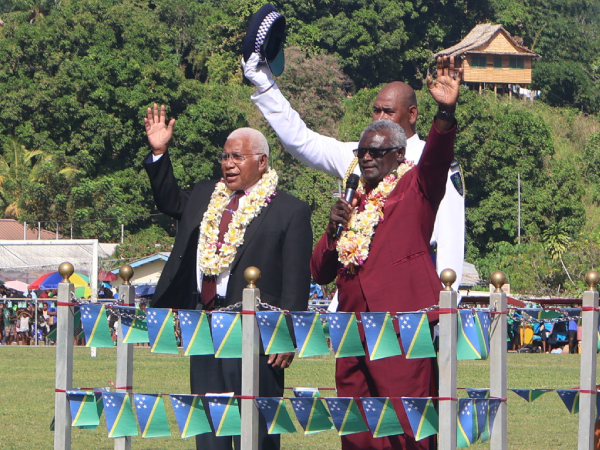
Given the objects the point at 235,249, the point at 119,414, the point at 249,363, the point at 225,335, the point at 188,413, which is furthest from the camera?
the point at 235,249

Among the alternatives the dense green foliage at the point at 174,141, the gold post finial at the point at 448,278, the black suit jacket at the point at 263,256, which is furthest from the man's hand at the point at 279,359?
the dense green foliage at the point at 174,141

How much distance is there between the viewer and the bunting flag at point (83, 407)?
5.42 metres

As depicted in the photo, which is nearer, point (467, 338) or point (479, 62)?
point (467, 338)

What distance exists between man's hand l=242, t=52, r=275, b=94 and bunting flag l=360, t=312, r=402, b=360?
1756 mm

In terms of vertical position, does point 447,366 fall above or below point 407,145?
below

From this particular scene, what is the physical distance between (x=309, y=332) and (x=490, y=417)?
3.89 feet

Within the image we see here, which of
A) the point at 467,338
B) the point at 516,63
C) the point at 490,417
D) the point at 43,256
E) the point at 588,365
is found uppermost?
the point at 516,63

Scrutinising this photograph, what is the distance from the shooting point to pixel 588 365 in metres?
5.90

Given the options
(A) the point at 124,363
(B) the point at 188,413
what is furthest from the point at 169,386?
(B) the point at 188,413

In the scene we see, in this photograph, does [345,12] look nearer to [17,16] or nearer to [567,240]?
[17,16]

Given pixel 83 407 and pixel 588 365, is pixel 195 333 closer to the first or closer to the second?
pixel 83 407

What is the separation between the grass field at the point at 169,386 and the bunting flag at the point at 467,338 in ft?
13.2

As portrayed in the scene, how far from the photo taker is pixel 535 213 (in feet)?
159

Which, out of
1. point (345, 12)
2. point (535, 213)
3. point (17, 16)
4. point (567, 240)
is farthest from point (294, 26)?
point (567, 240)
